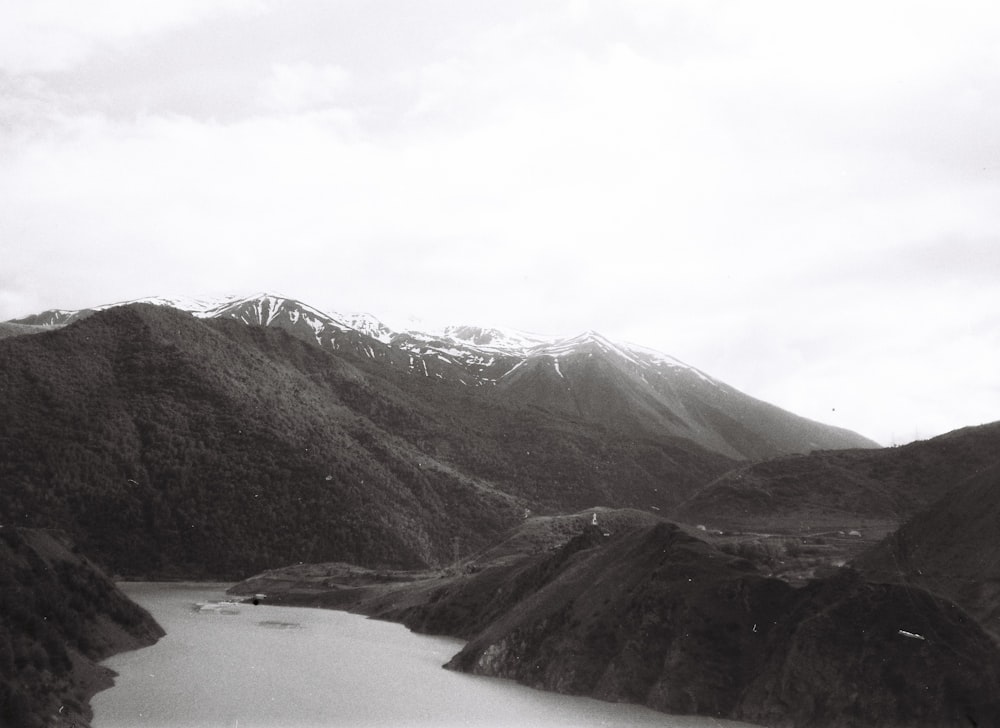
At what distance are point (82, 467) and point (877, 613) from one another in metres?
171

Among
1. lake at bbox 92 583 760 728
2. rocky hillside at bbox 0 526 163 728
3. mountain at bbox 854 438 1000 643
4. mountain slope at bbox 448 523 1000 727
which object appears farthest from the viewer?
mountain at bbox 854 438 1000 643

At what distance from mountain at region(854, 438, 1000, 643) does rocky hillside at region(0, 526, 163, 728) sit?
45927mm

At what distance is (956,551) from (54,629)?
58809 millimetres

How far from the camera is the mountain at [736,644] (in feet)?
154

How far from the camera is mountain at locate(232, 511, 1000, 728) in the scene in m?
46.8

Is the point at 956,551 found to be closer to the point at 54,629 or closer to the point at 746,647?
the point at 746,647

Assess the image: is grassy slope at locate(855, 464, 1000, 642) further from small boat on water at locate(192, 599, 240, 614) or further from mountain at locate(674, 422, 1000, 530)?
mountain at locate(674, 422, 1000, 530)

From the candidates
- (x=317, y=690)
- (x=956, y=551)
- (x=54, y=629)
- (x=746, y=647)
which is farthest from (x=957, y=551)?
(x=54, y=629)

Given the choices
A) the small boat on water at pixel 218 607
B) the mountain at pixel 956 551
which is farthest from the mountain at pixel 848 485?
the small boat on water at pixel 218 607

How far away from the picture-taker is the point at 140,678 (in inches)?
2362

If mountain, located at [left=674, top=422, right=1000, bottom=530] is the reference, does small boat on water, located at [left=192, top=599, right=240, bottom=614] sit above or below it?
below

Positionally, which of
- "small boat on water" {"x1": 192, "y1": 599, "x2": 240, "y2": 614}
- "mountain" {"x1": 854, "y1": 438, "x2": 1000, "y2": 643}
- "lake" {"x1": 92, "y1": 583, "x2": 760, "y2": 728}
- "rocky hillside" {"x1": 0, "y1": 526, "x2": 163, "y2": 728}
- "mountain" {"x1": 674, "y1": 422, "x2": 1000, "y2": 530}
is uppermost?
"mountain" {"x1": 674, "y1": 422, "x2": 1000, "y2": 530}

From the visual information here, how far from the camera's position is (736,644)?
53.9 m

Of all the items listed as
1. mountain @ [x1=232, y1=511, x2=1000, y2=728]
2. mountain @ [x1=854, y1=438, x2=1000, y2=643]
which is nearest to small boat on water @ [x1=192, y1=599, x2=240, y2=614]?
mountain @ [x1=232, y1=511, x2=1000, y2=728]
